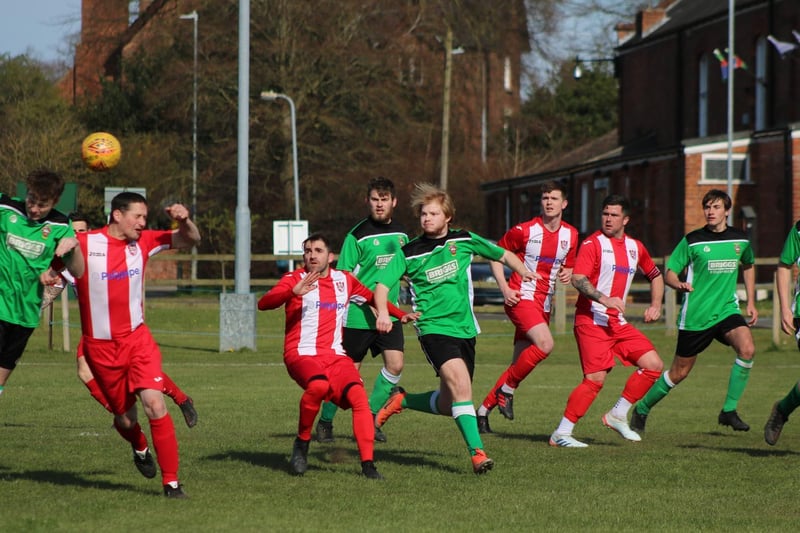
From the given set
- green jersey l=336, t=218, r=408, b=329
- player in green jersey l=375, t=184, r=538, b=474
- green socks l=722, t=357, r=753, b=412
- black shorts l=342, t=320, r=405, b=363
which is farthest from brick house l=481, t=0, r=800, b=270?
player in green jersey l=375, t=184, r=538, b=474

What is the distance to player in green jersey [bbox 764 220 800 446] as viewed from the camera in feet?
33.9

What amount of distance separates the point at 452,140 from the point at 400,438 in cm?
5545

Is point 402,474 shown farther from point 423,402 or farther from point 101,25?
point 101,25

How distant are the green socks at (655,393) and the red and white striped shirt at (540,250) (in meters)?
1.31

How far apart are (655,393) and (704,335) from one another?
719 millimetres

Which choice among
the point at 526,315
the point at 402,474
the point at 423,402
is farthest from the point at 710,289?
the point at 402,474

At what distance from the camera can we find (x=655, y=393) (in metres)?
12.0

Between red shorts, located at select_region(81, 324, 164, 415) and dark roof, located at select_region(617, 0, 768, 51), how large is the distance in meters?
43.8

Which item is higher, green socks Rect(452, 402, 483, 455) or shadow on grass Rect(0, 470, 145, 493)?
green socks Rect(452, 402, 483, 455)

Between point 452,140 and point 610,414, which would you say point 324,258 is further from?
point 452,140

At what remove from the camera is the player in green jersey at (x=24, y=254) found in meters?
8.86

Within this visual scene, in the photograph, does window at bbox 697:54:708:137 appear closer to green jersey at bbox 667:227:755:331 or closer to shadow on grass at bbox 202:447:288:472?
green jersey at bbox 667:227:755:331

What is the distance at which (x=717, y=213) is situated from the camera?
11.5 metres

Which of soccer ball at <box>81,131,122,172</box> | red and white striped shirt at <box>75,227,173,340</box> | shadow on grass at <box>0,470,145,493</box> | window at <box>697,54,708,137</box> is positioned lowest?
shadow on grass at <box>0,470,145,493</box>
